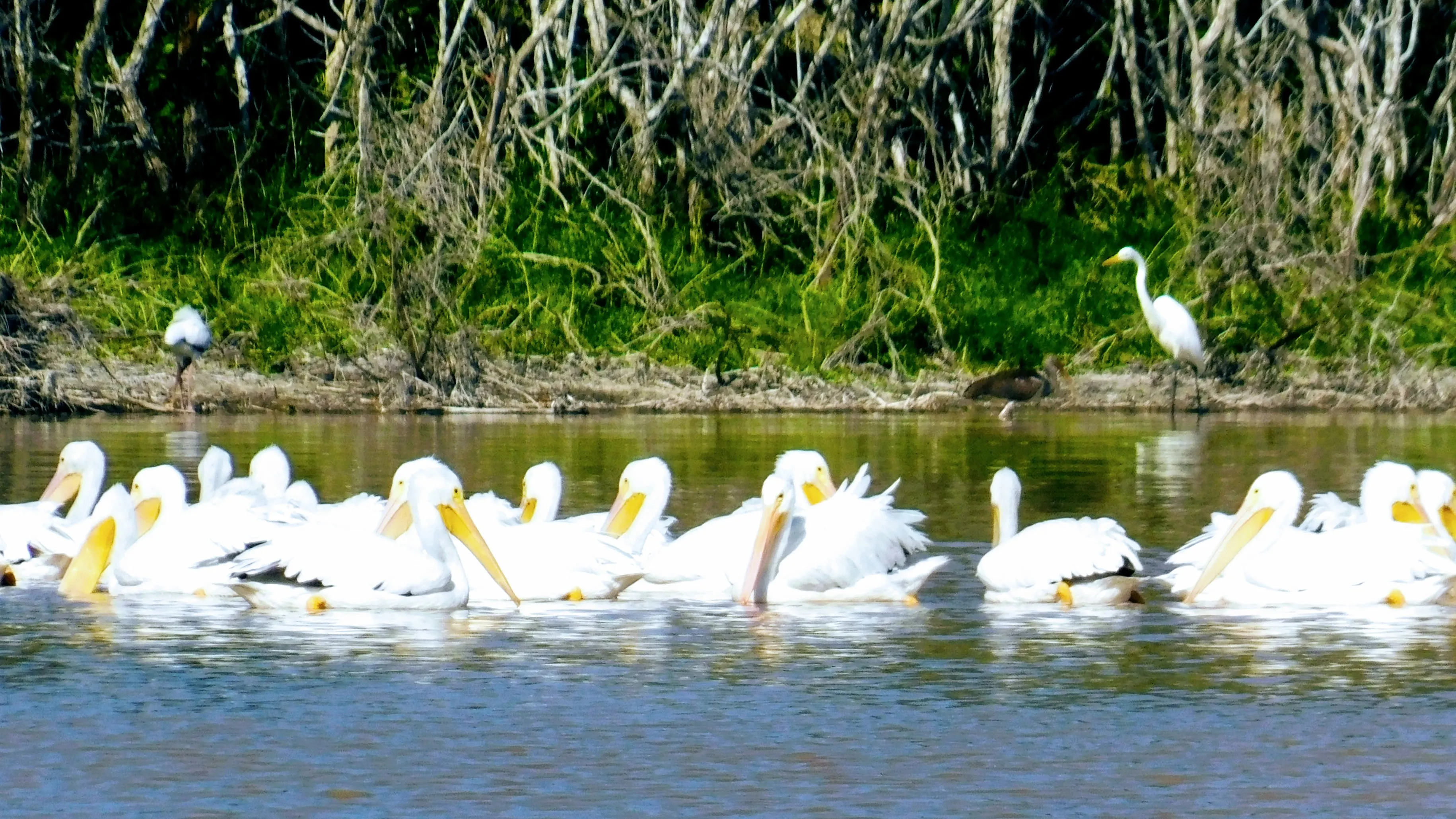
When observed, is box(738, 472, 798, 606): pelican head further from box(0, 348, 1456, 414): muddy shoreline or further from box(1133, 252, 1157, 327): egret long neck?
box(1133, 252, 1157, 327): egret long neck

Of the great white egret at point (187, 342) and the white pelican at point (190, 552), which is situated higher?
the great white egret at point (187, 342)

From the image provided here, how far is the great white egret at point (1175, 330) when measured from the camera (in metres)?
A: 20.0

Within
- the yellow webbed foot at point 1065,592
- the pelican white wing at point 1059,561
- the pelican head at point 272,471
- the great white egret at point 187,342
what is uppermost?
the great white egret at point 187,342

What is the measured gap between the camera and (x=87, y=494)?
35.6 ft

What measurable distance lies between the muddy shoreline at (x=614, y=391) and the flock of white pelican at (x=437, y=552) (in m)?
8.64

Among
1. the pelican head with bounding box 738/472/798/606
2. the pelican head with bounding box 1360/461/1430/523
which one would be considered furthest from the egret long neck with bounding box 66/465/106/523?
the pelican head with bounding box 1360/461/1430/523

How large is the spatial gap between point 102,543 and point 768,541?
2.40 meters

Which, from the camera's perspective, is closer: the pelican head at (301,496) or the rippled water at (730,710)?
the rippled water at (730,710)

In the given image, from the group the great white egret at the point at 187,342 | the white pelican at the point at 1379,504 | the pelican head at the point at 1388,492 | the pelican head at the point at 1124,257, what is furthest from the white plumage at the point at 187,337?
the pelican head at the point at 1388,492

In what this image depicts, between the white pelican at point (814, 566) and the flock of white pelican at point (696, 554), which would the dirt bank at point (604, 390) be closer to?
the flock of white pelican at point (696, 554)

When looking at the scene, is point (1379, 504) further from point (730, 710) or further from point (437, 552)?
point (730, 710)

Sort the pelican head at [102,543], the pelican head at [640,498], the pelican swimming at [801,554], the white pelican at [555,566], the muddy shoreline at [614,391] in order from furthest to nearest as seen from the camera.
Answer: the muddy shoreline at [614,391] → the pelican head at [640,498] → the pelican head at [102,543] → the pelican swimming at [801,554] → the white pelican at [555,566]

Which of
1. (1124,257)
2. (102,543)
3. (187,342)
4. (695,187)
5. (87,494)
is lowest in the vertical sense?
(102,543)

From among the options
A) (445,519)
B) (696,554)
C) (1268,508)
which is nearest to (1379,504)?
(1268,508)
